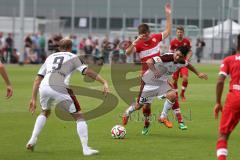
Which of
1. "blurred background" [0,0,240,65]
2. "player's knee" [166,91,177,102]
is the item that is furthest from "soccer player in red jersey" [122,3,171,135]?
"blurred background" [0,0,240,65]

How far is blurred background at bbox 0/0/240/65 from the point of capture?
159 ft

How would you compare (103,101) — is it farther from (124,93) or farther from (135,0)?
(135,0)

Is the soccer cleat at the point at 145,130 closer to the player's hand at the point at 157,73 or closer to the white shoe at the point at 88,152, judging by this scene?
the player's hand at the point at 157,73

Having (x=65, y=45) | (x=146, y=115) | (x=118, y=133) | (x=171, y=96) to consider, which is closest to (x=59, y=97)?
(x=65, y=45)

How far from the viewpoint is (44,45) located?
1903 inches

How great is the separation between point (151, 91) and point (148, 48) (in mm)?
1124

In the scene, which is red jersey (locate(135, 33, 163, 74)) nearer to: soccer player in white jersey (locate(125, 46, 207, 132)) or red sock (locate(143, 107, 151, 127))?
soccer player in white jersey (locate(125, 46, 207, 132))

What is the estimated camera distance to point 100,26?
199 feet

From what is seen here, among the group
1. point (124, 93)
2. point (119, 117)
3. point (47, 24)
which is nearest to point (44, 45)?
point (47, 24)

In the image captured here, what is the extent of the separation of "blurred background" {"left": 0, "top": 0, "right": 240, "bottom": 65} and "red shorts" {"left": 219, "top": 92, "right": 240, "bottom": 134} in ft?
113

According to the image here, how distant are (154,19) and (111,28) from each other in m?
5.33

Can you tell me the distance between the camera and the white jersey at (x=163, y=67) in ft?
49.2

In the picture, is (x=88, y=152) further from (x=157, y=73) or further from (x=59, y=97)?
(x=157, y=73)

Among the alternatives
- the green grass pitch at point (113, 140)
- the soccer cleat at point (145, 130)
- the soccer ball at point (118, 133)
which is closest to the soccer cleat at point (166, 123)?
the green grass pitch at point (113, 140)
